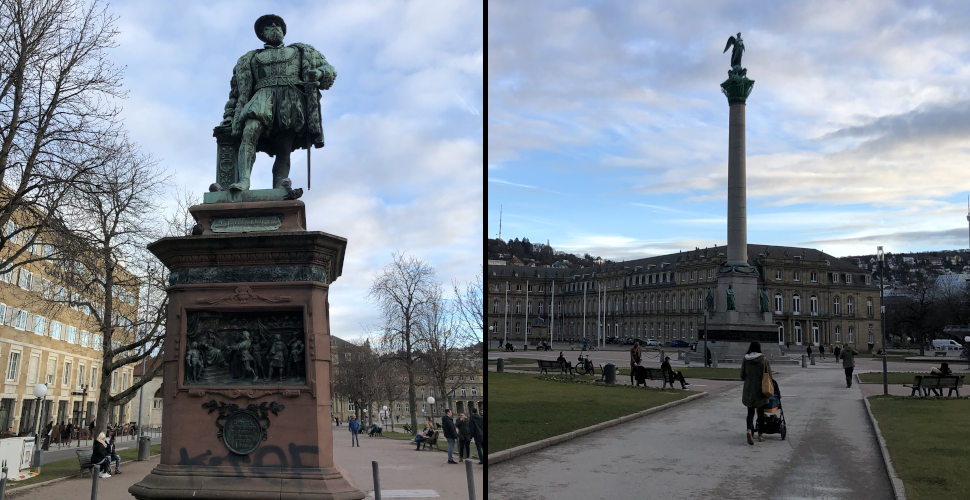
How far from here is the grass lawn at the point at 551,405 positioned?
15133mm

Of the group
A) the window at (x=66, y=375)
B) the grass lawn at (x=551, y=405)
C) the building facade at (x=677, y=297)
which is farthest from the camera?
the building facade at (x=677, y=297)

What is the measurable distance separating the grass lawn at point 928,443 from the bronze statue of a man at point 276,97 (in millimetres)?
9422

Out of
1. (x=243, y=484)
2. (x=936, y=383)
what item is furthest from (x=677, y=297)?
(x=243, y=484)

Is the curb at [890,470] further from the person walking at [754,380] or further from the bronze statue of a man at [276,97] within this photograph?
the bronze statue of a man at [276,97]

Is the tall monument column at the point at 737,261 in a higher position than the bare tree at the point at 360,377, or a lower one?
higher

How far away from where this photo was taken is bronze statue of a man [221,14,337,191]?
11.0 meters

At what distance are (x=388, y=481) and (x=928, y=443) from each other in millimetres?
10776

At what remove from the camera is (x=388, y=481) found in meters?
17.3

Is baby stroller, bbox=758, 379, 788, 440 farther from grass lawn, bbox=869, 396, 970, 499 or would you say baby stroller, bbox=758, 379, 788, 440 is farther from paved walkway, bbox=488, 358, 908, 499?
grass lawn, bbox=869, 396, 970, 499

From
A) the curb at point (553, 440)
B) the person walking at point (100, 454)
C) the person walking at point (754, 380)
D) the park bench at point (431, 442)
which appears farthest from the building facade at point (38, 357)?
the person walking at point (754, 380)

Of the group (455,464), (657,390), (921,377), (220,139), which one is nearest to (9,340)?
(455,464)

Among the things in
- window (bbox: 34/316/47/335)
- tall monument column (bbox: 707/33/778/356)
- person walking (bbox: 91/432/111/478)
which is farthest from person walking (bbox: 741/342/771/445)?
window (bbox: 34/316/47/335)

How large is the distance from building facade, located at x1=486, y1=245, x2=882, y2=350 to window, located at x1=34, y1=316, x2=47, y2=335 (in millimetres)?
59901

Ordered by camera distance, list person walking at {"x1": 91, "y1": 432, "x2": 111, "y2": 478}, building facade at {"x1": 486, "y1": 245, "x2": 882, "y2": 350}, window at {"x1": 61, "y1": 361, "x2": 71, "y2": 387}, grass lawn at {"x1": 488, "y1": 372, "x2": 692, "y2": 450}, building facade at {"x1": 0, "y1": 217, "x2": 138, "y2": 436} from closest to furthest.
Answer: grass lawn at {"x1": 488, "y1": 372, "x2": 692, "y2": 450} < person walking at {"x1": 91, "y1": 432, "x2": 111, "y2": 478} < building facade at {"x1": 0, "y1": 217, "x2": 138, "y2": 436} < window at {"x1": 61, "y1": 361, "x2": 71, "y2": 387} < building facade at {"x1": 486, "y1": 245, "x2": 882, "y2": 350}
